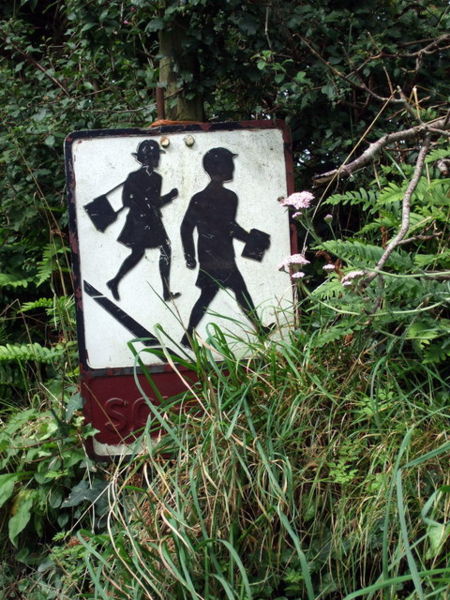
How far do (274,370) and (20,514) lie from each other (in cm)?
142

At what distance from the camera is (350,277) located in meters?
3.07

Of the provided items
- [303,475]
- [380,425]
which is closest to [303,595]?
[303,475]

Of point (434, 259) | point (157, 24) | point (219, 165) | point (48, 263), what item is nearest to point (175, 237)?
point (219, 165)

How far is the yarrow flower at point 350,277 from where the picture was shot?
303cm

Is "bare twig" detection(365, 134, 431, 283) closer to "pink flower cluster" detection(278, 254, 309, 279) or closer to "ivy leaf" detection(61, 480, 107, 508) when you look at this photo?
"pink flower cluster" detection(278, 254, 309, 279)

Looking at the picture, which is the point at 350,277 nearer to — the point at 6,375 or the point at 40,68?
the point at 6,375

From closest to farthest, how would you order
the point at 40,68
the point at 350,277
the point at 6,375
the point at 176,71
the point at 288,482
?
the point at 288,482, the point at 350,277, the point at 176,71, the point at 6,375, the point at 40,68

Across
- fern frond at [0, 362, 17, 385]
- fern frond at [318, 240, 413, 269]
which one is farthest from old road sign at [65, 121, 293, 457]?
fern frond at [0, 362, 17, 385]

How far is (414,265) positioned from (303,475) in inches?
37.2

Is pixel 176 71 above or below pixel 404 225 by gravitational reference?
above

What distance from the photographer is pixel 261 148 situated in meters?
3.33

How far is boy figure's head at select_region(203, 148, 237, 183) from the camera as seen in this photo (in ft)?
10.9

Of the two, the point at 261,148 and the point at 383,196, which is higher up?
the point at 261,148

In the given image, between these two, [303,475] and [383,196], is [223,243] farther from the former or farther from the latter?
[303,475]
